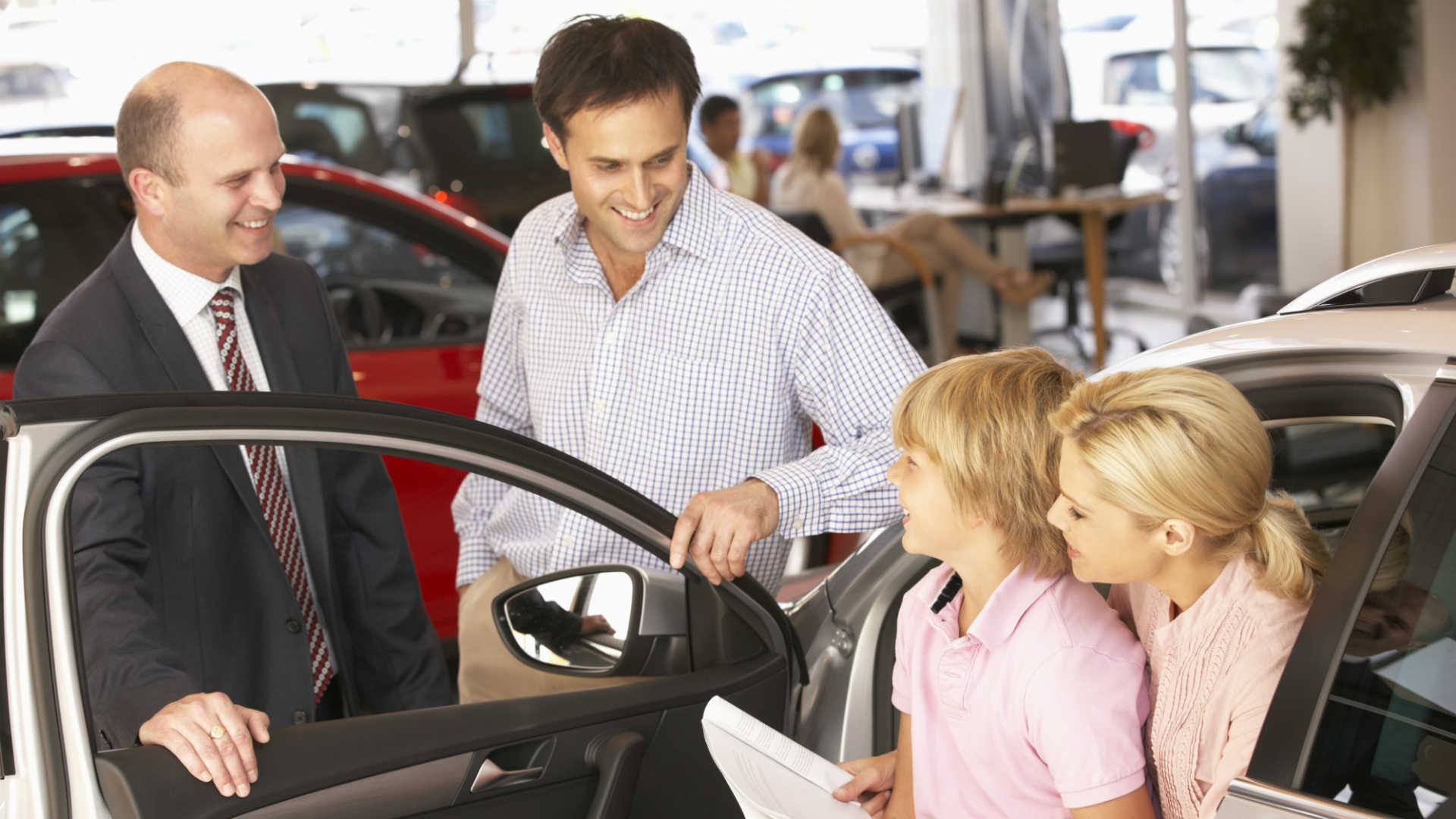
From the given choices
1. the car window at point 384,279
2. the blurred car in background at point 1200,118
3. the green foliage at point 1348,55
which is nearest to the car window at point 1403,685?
the car window at point 384,279

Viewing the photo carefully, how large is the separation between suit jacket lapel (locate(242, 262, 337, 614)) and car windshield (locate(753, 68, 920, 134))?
8.77 meters

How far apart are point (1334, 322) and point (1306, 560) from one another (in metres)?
0.36

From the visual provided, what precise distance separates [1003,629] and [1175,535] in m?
0.21

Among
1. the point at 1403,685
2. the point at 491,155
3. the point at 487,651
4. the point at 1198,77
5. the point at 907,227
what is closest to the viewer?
the point at 1403,685

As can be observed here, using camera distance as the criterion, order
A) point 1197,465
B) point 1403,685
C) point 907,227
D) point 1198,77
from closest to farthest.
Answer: point 1403,685
point 1197,465
point 907,227
point 1198,77

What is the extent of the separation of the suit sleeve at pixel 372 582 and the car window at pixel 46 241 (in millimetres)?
1288

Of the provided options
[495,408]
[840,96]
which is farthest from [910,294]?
[495,408]

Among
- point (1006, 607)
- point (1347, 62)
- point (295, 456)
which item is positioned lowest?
point (1006, 607)

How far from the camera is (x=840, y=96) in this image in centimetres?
1088

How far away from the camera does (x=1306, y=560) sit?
1291 millimetres

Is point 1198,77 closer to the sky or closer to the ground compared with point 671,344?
closer to the sky

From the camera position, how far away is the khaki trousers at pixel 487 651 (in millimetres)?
1977

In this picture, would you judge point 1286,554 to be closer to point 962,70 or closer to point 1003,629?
point 1003,629

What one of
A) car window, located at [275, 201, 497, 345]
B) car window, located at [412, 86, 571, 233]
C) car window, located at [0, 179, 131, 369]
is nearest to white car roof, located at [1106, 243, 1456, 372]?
car window, located at [275, 201, 497, 345]
